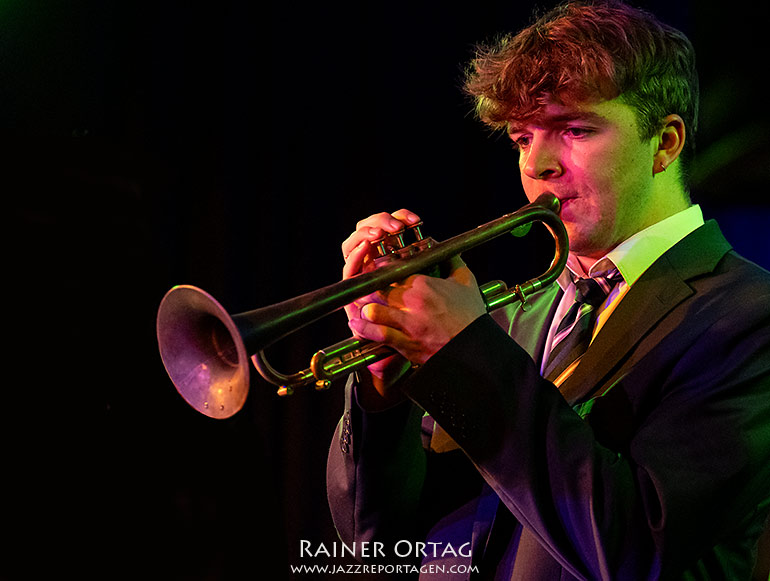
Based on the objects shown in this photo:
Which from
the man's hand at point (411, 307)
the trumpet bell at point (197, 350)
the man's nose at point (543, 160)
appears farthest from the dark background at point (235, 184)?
the man's nose at point (543, 160)

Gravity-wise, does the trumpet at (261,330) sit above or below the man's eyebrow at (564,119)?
below

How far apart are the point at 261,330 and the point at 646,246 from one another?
40.2 inches

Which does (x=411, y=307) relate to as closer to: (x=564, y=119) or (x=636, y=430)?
(x=636, y=430)

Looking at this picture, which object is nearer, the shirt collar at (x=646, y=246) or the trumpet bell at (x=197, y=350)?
the trumpet bell at (x=197, y=350)

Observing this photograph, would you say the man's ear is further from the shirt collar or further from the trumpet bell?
the trumpet bell

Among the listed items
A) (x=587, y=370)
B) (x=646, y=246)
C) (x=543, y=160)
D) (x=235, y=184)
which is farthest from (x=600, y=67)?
(x=235, y=184)

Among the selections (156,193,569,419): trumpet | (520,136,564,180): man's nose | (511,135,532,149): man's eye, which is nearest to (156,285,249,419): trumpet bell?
(156,193,569,419): trumpet

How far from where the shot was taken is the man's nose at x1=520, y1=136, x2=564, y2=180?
1.87m

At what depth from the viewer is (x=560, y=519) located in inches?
54.5

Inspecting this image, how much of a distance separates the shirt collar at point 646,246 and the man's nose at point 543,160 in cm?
26

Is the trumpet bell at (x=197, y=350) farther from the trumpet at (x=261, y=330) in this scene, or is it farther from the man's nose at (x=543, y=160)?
the man's nose at (x=543, y=160)

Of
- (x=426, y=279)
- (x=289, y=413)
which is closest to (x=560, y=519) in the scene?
(x=426, y=279)

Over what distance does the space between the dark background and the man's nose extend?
137 cm

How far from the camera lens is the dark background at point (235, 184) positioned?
2.29 m
